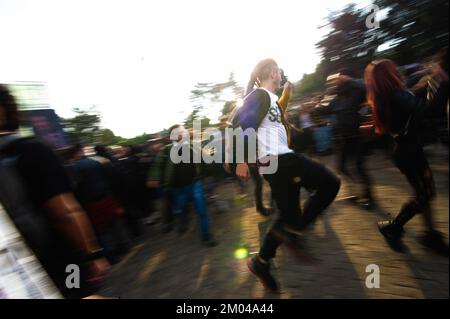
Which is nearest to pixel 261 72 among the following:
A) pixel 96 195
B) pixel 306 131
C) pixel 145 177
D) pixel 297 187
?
pixel 297 187

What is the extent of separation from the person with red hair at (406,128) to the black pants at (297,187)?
0.73 meters

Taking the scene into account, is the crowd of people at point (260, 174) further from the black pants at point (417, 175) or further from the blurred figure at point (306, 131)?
the blurred figure at point (306, 131)

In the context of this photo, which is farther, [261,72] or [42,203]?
[261,72]

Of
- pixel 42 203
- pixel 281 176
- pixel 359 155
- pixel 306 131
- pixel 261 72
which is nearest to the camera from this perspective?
pixel 42 203

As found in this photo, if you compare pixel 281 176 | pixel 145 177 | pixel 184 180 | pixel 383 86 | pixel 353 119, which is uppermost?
pixel 383 86

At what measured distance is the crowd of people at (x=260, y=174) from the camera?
165cm

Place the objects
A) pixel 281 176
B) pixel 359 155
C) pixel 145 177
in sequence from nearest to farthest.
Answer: pixel 281 176
pixel 359 155
pixel 145 177

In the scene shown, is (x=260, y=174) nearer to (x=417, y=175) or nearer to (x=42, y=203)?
(x=417, y=175)

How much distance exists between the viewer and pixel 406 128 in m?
2.65

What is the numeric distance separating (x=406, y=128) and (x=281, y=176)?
46.5 inches
